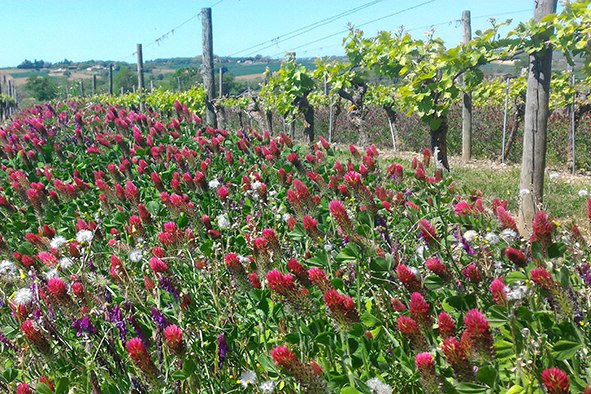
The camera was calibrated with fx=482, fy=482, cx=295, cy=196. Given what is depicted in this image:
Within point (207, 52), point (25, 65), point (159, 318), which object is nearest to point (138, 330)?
point (159, 318)

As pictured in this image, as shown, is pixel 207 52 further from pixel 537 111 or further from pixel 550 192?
pixel 550 192

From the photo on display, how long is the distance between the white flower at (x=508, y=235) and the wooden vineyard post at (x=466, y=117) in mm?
11234

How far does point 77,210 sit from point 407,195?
2.57 metres

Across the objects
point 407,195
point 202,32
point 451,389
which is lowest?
point 451,389

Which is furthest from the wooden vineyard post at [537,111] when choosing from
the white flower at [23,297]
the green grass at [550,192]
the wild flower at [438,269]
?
the white flower at [23,297]

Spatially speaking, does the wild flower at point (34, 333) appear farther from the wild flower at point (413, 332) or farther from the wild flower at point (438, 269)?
the wild flower at point (438, 269)

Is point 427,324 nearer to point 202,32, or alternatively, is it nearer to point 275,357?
point 275,357

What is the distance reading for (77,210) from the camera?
3848mm

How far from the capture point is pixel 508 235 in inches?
66.1

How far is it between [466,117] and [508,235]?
11.8 meters

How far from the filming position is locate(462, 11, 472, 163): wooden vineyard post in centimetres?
1243

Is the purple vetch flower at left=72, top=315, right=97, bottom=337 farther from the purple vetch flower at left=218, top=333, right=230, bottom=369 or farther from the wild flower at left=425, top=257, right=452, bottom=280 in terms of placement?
the wild flower at left=425, top=257, right=452, bottom=280

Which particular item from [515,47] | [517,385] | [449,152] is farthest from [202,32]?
[517,385]

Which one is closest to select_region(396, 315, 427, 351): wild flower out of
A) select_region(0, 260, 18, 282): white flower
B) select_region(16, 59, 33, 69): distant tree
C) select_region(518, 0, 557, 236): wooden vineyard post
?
select_region(0, 260, 18, 282): white flower
